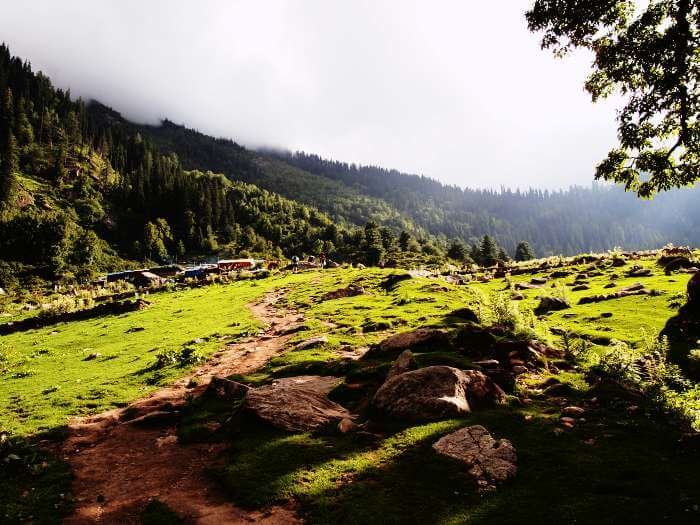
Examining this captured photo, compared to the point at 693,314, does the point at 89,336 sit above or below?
below

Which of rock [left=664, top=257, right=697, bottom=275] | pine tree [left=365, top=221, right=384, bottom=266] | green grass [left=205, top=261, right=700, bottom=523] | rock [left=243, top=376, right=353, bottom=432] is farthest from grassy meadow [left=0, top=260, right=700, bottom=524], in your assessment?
pine tree [left=365, top=221, right=384, bottom=266]

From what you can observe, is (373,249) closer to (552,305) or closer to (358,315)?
(358,315)

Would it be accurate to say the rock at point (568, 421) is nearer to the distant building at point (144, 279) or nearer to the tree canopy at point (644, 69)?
the tree canopy at point (644, 69)

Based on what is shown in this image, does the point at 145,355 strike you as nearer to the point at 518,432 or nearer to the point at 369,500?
the point at 369,500

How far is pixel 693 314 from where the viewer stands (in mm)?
18609

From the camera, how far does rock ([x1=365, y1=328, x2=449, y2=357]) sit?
18.9 metres

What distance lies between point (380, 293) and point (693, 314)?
91.8 feet

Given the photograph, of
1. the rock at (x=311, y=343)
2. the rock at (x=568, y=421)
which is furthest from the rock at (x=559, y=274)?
the rock at (x=568, y=421)

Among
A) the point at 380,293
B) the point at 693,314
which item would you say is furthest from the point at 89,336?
the point at 693,314

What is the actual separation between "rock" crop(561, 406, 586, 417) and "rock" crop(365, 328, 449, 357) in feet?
23.8

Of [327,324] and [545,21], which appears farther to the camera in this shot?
[327,324]

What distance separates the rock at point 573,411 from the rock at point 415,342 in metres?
7.25

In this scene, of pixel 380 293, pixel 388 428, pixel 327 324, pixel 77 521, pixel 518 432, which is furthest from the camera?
pixel 380 293

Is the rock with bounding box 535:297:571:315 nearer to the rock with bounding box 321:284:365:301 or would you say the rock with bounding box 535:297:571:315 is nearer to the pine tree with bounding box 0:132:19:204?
the rock with bounding box 321:284:365:301
